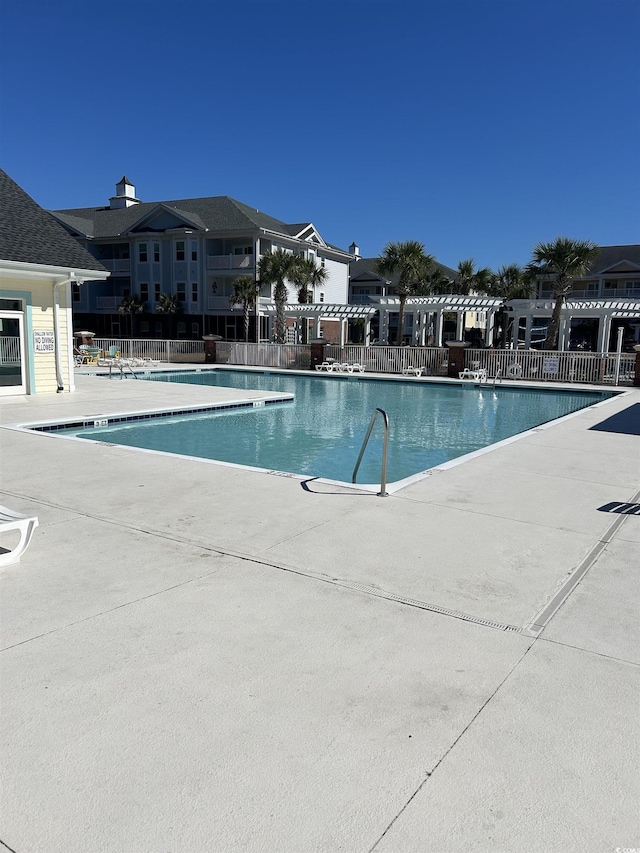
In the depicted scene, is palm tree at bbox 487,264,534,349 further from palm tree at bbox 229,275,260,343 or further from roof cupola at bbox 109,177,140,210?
roof cupola at bbox 109,177,140,210

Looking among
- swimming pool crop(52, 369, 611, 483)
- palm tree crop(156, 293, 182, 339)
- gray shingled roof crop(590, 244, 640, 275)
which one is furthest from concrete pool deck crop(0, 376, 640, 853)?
gray shingled roof crop(590, 244, 640, 275)

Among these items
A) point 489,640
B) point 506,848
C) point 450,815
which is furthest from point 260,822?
point 489,640

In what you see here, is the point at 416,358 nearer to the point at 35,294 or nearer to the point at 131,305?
the point at 35,294

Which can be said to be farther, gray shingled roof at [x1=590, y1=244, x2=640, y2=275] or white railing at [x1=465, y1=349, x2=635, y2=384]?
gray shingled roof at [x1=590, y1=244, x2=640, y2=275]

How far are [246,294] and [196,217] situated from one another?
779 centimetres

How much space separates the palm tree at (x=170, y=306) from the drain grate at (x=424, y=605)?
3774 cm

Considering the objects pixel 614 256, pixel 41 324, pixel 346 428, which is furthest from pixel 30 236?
pixel 614 256

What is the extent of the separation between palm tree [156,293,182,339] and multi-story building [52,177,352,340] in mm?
114

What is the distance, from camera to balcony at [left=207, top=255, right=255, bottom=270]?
127 ft

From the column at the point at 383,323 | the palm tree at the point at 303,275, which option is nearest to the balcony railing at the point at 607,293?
the column at the point at 383,323

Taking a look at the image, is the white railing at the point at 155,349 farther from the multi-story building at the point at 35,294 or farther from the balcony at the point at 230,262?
the multi-story building at the point at 35,294

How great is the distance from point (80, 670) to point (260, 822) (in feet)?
4.76

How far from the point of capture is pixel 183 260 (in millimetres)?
40406

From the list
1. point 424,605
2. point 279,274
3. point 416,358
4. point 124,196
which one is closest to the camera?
point 424,605
